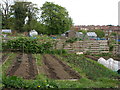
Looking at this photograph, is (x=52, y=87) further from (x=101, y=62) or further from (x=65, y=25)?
(x=65, y=25)

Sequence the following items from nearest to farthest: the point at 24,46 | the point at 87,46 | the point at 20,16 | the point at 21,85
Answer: the point at 21,85
the point at 24,46
the point at 87,46
the point at 20,16

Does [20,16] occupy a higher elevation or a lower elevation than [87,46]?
higher

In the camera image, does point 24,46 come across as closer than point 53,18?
Yes

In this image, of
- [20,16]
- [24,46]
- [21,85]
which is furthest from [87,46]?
[20,16]

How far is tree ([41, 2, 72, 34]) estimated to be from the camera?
112 feet

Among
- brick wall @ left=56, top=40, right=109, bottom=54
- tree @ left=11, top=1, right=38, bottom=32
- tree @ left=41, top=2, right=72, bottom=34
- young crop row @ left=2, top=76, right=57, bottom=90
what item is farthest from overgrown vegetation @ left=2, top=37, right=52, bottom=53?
tree @ left=41, top=2, right=72, bottom=34

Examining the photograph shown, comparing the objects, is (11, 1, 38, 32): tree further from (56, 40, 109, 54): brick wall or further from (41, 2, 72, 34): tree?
(56, 40, 109, 54): brick wall

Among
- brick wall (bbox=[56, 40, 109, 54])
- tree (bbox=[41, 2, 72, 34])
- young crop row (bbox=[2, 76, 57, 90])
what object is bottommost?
young crop row (bbox=[2, 76, 57, 90])

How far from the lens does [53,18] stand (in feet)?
111

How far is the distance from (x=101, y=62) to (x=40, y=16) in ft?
96.0

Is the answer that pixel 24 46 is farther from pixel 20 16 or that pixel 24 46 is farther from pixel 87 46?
pixel 20 16

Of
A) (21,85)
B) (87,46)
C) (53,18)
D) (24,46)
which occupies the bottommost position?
(21,85)

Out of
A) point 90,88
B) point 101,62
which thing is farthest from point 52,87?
point 101,62

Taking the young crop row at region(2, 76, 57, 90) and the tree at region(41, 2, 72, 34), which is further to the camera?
the tree at region(41, 2, 72, 34)
